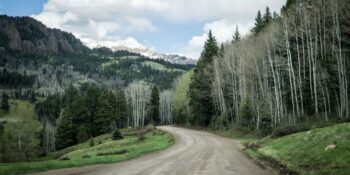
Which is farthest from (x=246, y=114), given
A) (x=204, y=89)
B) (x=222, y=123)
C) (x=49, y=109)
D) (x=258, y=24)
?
(x=49, y=109)

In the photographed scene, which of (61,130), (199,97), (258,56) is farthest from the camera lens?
(61,130)

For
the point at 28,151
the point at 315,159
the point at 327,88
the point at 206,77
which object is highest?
the point at 206,77

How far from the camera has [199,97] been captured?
7200cm

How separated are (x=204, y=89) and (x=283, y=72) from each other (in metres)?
24.6

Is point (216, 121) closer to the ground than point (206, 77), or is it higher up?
closer to the ground

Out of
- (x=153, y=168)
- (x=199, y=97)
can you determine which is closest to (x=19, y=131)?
(x=199, y=97)

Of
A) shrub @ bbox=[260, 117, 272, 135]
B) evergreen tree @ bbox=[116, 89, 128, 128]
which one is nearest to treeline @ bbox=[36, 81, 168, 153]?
evergreen tree @ bbox=[116, 89, 128, 128]

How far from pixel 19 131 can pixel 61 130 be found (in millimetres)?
11803

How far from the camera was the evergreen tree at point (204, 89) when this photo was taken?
236 feet

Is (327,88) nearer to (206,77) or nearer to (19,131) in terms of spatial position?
(206,77)

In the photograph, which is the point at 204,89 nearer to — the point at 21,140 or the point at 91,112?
the point at 91,112

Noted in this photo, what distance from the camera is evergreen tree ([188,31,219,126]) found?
236 ft

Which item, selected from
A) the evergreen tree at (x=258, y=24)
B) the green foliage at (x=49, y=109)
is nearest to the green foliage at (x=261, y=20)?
the evergreen tree at (x=258, y=24)

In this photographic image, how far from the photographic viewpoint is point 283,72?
49188mm
